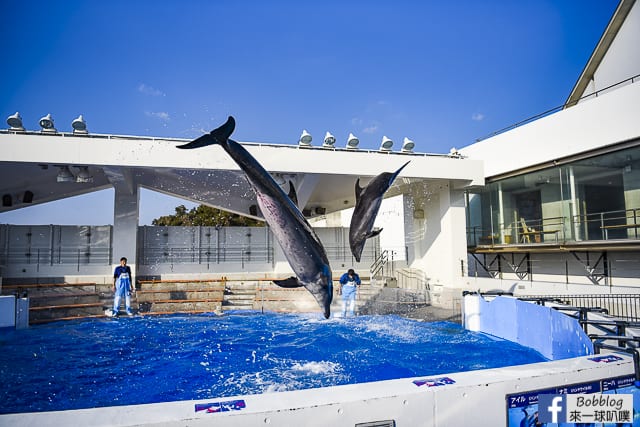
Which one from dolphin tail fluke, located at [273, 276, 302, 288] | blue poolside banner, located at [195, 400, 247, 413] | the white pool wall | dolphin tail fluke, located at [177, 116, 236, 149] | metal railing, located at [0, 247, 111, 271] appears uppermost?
dolphin tail fluke, located at [177, 116, 236, 149]

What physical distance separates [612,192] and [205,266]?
49.7 ft

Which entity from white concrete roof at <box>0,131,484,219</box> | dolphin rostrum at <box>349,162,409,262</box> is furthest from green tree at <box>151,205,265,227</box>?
dolphin rostrum at <box>349,162,409,262</box>

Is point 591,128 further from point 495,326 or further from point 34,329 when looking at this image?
point 34,329

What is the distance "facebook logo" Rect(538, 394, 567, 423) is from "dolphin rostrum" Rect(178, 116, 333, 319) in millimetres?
2528

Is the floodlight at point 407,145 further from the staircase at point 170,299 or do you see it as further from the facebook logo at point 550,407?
the facebook logo at point 550,407

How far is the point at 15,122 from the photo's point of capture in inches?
485

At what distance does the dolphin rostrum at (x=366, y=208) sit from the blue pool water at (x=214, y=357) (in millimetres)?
1972

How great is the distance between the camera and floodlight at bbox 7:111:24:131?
12.2 meters

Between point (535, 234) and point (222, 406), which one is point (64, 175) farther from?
point (535, 234)

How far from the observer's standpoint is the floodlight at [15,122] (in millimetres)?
12223

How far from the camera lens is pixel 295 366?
255 inches

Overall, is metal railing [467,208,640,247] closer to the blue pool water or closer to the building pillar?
the blue pool water

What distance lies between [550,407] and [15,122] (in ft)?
49.3

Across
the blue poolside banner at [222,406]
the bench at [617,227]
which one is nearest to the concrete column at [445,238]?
the bench at [617,227]
